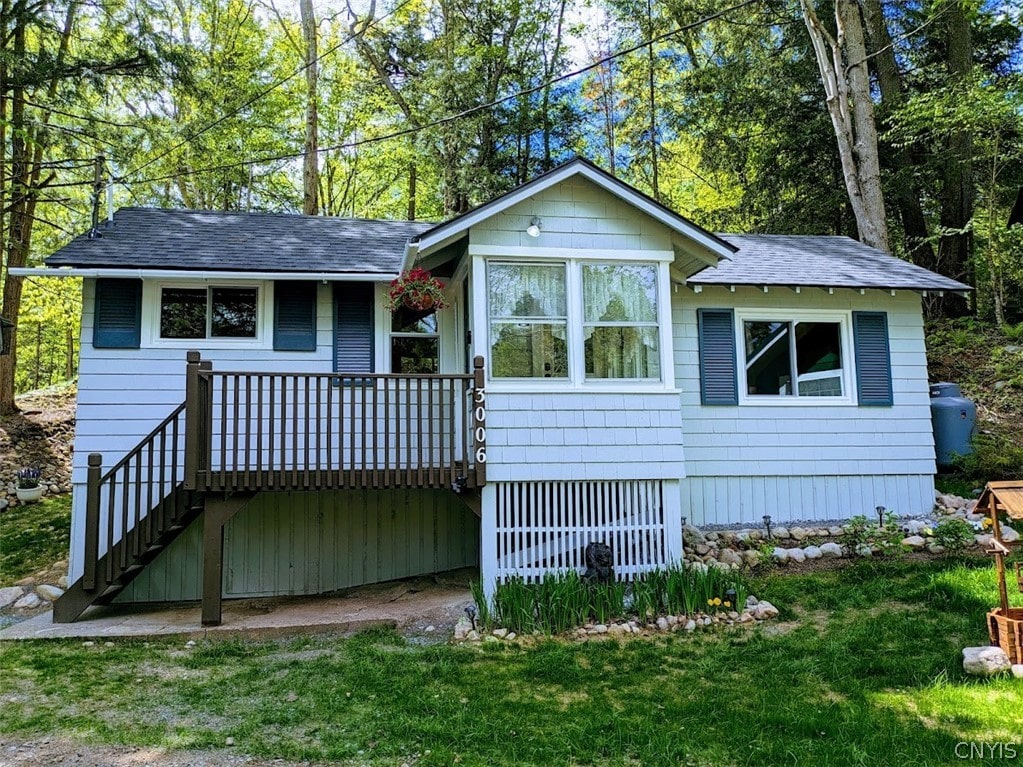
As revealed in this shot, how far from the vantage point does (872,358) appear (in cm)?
859

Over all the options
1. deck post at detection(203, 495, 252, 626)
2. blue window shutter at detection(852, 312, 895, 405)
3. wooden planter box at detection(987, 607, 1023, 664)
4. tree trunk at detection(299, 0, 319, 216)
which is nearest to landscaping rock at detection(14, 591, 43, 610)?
deck post at detection(203, 495, 252, 626)

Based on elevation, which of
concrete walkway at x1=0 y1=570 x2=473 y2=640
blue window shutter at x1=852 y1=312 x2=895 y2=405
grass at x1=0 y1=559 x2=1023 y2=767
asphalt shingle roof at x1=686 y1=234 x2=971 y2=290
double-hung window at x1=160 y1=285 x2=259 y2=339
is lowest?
concrete walkway at x1=0 y1=570 x2=473 y2=640

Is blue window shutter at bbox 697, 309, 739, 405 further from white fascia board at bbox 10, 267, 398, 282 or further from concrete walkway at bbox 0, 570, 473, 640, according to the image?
white fascia board at bbox 10, 267, 398, 282

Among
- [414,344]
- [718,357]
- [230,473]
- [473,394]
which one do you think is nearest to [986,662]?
[473,394]

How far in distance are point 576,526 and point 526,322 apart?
2.13 m

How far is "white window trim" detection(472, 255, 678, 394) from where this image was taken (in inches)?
263

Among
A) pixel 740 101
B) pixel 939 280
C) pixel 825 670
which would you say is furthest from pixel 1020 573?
pixel 740 101

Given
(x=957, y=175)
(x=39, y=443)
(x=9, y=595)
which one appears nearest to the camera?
(x=9, y=595)

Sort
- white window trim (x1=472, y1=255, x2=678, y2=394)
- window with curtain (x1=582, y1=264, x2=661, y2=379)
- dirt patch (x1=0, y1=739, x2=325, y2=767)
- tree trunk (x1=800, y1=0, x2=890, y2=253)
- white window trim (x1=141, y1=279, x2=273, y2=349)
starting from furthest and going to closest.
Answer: tree trunk (x1=800, y1=0, x2=890, y2=253) → white window trim (x1=141, y1=279, x2=273, y2=349) → window with curtain (x1=582, y1=264, x2=661, y2=379) → white window trim (x1=472, y1=255, x2=678, y2=394) → dirt patch (x1=0, y1=739, x2=325, y2=767)

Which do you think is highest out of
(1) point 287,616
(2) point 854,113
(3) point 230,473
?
(2) point 854,113

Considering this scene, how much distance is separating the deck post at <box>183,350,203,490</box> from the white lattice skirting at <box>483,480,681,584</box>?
277 cm

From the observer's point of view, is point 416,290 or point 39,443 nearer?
point 416,290

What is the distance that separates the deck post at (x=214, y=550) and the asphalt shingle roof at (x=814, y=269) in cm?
580

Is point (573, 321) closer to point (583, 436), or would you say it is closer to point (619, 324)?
point (619, 324)
